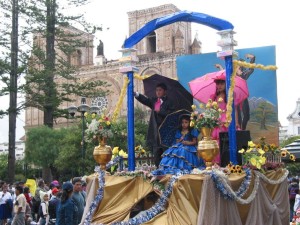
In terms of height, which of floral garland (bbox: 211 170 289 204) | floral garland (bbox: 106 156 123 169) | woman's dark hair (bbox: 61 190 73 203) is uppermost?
floral garland (bbox: 106 156 123 169)

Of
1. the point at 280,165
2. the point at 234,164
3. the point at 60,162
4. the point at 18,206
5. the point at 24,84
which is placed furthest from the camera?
the point at 60,162

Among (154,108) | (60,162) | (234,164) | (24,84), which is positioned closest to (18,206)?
(154,108)

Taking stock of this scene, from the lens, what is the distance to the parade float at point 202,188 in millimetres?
8047

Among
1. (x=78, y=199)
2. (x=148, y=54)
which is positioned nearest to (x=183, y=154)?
(x=78, y=199)

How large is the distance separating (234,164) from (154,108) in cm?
269

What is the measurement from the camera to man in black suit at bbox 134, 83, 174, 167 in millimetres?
10766

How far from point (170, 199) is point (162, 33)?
52447 millimetres

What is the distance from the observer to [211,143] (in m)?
8.28

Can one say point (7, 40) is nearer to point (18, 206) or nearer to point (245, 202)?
point (18, 206)

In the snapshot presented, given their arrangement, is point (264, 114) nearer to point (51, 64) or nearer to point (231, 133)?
point (231, 133)

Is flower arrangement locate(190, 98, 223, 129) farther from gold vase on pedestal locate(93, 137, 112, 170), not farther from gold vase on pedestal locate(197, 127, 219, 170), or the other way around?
gold vase on pedestal locate(93, 137, 112, 170)

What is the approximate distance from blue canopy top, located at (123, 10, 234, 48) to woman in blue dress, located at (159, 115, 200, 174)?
1.84m

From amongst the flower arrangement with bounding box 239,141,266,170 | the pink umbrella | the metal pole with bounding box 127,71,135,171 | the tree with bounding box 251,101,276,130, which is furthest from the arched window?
the flower arrangement with bounding box 239,141,266,170

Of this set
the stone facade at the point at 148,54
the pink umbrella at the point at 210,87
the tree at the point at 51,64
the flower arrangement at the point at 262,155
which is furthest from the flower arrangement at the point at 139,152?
the stone facade at the point at 148,54
